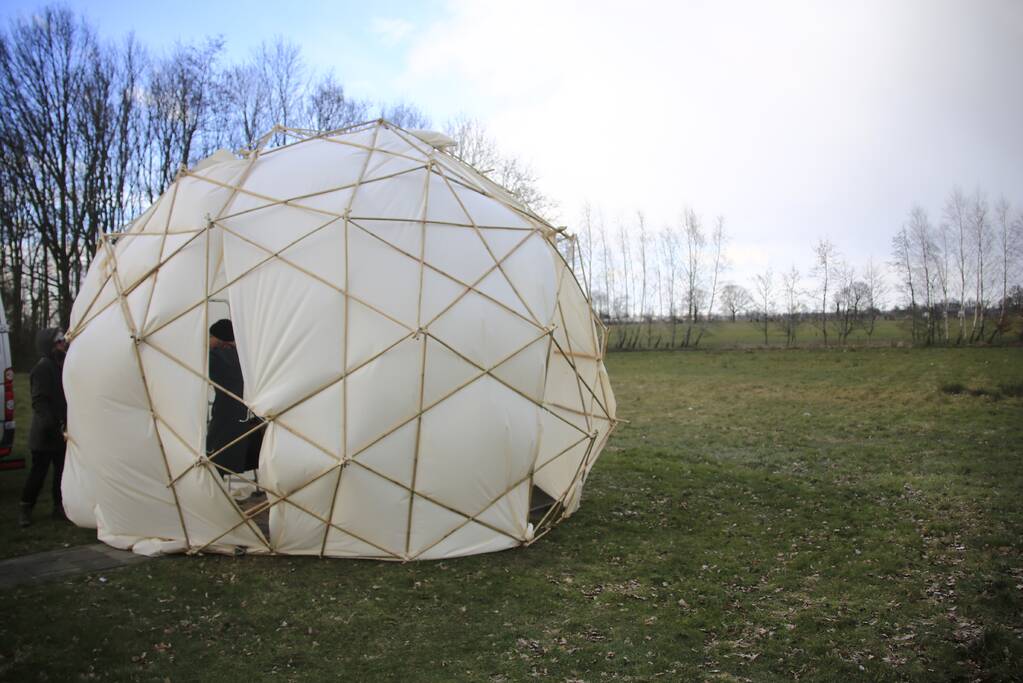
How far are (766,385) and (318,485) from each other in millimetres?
18417

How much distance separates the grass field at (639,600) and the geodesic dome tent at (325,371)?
50cm

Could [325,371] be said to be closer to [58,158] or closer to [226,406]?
[226,406]

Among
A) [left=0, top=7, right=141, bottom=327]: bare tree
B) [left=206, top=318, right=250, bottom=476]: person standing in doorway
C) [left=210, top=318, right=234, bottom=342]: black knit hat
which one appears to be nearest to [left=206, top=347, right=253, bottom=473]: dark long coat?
[left=206, top=318, right=250, bottom=476]: person standing in doorway

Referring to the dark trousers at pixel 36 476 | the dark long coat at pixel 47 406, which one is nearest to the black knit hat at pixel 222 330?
the dark long coat at pixel 47 406

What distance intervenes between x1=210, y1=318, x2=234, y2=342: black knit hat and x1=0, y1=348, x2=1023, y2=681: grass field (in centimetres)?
268

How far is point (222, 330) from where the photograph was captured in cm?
870

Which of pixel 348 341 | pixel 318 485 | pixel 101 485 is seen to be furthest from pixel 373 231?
pixel 101 485

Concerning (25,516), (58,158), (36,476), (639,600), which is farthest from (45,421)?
(58,158)

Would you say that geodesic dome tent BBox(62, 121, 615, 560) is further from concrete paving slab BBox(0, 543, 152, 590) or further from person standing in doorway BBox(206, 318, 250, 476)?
person standing in doorway BBox(206, 318, 250, 476)

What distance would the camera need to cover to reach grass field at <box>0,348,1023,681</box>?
515cm

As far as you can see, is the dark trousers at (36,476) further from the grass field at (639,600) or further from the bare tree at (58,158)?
the bare tree at (58,158)

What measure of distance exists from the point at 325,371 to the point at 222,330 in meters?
2.34

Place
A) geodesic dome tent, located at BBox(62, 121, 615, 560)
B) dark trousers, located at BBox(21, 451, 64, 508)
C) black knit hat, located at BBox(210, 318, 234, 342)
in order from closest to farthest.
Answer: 1. geodesic dome tent, located at BBox(62, 121, 615, 560)
2. dark trousers, located at BBox(21, 451, 64, 508)
3. black knit hat, located at BBox(210, 318, 234, 342)

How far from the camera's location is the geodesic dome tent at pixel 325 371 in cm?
708
